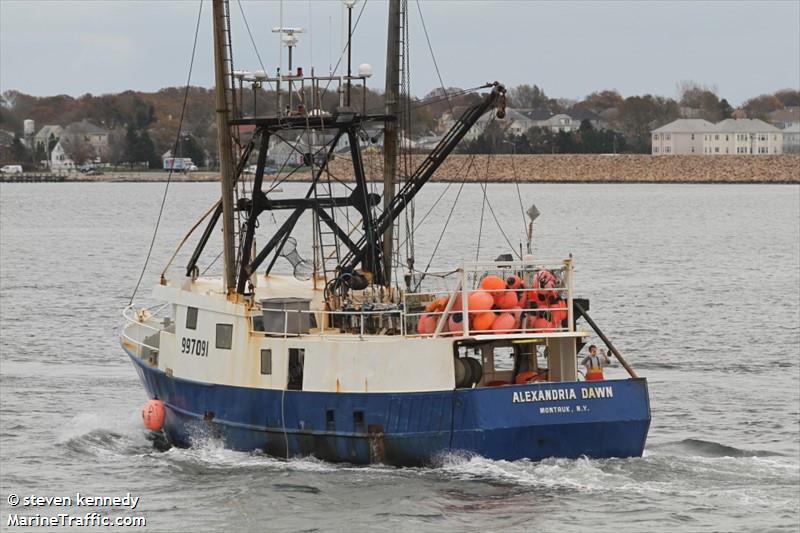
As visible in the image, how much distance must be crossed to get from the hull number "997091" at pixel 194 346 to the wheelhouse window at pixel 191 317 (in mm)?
244

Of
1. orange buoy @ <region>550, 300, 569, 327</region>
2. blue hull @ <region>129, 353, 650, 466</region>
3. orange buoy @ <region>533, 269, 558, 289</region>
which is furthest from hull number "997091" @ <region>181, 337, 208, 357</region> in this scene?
orange buoy @ <region>550, 300, 569, 327</region>

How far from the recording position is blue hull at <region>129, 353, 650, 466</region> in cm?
2642

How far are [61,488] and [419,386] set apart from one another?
656cm

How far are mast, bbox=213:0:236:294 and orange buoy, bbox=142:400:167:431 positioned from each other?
260 cm

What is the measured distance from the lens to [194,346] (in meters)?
29.6

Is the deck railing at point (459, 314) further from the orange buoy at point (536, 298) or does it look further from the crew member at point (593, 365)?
the crew member at point (593, 365)

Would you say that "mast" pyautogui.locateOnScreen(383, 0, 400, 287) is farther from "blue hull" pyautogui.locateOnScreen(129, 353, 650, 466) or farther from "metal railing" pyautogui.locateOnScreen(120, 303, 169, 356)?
"metal railing" pyautogui.locateOnScreen(120, 303, 169, 356)

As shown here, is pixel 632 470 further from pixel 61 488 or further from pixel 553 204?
pixel 553 204

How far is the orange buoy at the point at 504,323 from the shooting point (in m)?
26.7

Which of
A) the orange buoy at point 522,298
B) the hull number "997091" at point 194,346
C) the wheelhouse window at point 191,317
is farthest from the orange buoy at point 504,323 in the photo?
the wheelhouse window at point 191,317

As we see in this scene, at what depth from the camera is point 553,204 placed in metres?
134

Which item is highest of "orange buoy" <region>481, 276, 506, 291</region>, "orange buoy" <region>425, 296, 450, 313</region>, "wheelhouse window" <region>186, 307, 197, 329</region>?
"orange buoy" <region>481, 276, 506, 291</region>

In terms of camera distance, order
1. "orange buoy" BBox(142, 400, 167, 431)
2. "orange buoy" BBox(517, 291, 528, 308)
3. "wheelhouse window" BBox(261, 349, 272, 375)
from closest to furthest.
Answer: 1. "orange buoy" BBox(517, 291, 528, 308)
2. "wheelhouse window" BBox(261, 349, 272, 375)
3. "orange buoy" BBox(142, 400, 167, 431)

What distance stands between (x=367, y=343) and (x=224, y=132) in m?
5.14
